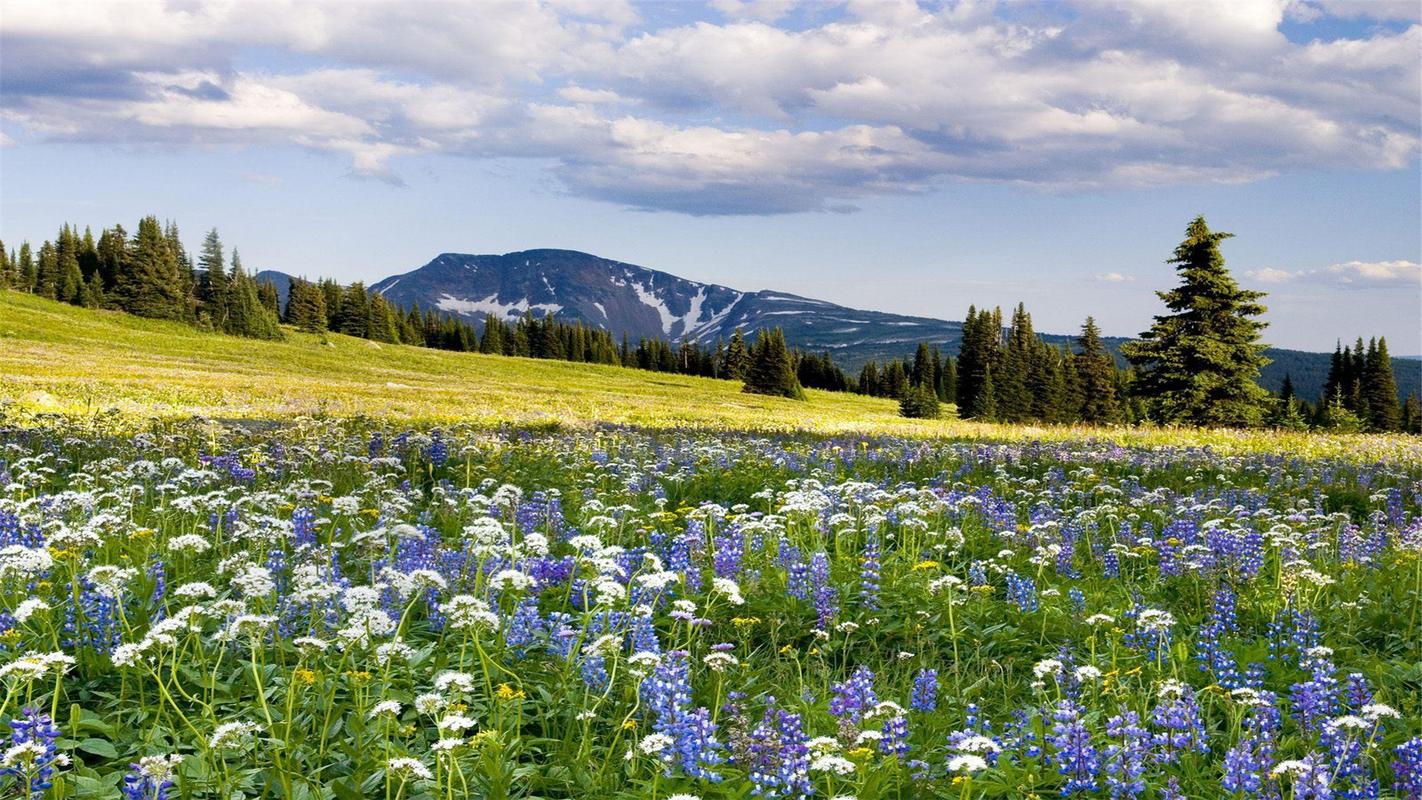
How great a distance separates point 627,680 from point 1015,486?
10.8 metres

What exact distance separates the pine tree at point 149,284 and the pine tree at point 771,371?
6552 centimetres

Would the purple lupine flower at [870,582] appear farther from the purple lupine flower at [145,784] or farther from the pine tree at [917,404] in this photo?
the pine tree at [917,404]

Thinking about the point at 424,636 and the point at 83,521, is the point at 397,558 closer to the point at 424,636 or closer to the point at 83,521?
the point at 424,636

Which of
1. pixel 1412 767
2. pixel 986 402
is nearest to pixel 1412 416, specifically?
pixel 986 402

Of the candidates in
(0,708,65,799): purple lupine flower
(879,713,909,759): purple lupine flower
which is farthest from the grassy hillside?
(879,713,909,759): purple lupine flower

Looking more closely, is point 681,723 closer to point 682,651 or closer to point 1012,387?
point 682,651

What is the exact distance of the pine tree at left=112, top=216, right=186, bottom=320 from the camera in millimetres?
101312

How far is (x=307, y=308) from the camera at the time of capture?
407 feet

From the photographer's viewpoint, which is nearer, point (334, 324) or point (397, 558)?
→ point (397, 558)

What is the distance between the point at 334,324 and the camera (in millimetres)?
134250

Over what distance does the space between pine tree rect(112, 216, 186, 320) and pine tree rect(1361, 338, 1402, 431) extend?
140m

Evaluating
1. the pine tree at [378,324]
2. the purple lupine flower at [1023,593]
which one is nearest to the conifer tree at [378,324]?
the pine tree at [378,324]

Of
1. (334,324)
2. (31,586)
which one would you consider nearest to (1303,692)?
(31,586)

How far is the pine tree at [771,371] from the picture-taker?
3713 inches
